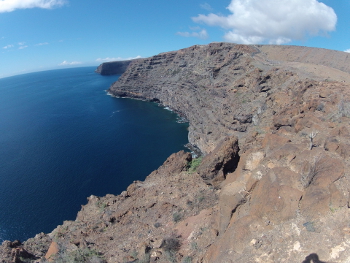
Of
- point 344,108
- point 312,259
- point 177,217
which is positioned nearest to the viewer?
point 312,259

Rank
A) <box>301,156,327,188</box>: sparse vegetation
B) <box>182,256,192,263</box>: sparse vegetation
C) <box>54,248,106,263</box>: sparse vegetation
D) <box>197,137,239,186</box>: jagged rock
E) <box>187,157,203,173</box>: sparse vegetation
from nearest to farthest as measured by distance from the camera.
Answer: <box>182,256,192,263</box>: sparse vegetation < <box>301,156,327,188</box>: sparse vegetation < <box>54,248,106,263</box>: sparse vegetation < <box>197,137,239,186</box>: jagged rock < <box>187,157,203,173</box>: sparse vegetation

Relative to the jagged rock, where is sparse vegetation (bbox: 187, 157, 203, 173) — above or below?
below

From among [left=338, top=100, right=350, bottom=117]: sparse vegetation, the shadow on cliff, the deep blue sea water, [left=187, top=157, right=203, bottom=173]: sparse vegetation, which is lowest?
the deep blue sea water

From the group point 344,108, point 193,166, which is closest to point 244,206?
point 193,166

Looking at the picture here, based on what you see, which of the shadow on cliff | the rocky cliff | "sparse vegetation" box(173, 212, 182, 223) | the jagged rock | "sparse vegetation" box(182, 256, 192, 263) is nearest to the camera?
the shadow on cliff

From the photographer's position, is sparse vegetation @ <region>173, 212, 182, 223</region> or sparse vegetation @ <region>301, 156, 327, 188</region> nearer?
sparse vegetation @ <region>301, 156, 327, 188</region>

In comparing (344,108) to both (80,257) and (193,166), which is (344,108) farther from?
(80,257)

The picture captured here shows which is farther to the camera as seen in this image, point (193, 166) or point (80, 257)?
point (193, 166)

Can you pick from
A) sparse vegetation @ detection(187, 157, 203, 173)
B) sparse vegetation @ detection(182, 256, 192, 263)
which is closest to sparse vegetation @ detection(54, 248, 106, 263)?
sparse vegetation @ detection(182, 256, 192, 263)

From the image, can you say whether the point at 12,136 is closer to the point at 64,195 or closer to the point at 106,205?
the point at 64,195

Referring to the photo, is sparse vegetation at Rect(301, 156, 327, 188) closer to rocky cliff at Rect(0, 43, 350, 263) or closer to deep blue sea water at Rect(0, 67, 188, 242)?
rocky cliff at Rect(0, 43, 350, 263)

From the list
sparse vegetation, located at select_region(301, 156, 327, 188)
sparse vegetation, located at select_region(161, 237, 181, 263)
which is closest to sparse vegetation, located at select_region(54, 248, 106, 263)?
sparse vegetation, located at select_region(161, 237, 181, 263)
